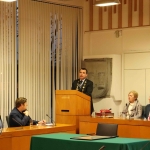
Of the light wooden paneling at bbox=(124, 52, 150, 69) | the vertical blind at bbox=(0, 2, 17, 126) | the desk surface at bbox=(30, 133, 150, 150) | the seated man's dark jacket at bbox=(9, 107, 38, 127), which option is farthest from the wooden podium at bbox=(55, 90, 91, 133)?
the desk surface at bbox=(30, 133, 150, 150)

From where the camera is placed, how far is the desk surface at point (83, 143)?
512 centimetres

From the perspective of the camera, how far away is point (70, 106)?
29.6 ft

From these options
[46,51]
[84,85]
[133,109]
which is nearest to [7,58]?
[46,51]

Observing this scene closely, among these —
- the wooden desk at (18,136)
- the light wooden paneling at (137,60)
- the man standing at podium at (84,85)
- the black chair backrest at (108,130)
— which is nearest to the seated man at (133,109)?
the man standing at podium at (84,85)

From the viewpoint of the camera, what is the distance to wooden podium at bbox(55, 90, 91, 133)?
8969 millimetres

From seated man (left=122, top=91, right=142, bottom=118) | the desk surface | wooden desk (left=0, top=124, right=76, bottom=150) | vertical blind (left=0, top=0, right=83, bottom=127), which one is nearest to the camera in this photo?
the desk surface

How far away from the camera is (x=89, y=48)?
1191 cm

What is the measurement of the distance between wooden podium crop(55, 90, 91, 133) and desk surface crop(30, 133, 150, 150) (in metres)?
3.06

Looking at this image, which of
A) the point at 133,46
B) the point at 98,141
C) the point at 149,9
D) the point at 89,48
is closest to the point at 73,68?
the point at 89,48

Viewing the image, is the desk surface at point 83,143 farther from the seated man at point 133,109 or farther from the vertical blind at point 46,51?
the vertical blind at point 46,51

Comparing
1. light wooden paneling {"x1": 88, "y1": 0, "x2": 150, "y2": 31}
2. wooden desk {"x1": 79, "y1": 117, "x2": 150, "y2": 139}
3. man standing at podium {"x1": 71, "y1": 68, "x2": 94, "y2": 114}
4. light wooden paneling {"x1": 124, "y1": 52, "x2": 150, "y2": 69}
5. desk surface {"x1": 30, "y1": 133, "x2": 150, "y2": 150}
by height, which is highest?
light wooden paneling {"x1": 88, "y1": 0, "x2": 150, "y2": 31}

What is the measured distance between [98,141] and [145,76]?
567 cm

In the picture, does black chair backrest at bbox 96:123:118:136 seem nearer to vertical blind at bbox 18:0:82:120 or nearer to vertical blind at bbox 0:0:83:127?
vertical blind at bbox 0:0:83:127

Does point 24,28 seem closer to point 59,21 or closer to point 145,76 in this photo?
point 59,21
